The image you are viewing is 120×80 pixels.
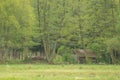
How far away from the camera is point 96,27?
202 ft

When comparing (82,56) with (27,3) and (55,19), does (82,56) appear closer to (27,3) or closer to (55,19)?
(55,19)

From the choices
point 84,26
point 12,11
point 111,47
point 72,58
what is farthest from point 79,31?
point 12,11

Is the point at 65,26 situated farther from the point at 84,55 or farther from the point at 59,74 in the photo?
the point at 59,74

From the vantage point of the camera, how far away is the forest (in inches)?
2231

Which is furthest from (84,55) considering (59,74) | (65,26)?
(59,74)

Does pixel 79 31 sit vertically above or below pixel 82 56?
above

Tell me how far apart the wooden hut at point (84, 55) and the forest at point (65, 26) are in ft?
2.51

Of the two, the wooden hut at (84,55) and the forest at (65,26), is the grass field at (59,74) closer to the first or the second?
the forest at (65,26)

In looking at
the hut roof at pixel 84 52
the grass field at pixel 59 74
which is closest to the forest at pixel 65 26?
the hut roof at pixel 84 52

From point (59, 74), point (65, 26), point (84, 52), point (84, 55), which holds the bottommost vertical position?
point (84, 55)

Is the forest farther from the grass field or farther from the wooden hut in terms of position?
the grass field

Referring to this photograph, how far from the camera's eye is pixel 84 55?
202ft

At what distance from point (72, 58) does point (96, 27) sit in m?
7.15

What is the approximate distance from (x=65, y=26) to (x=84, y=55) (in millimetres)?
6616
